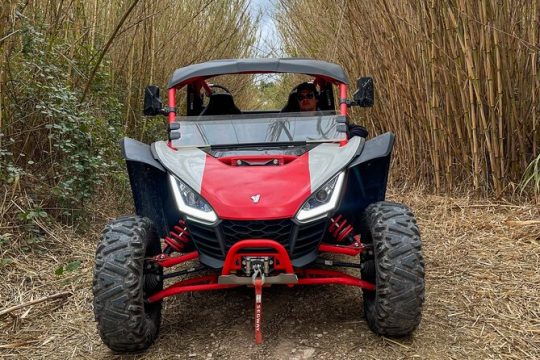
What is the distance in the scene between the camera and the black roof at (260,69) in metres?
3.22

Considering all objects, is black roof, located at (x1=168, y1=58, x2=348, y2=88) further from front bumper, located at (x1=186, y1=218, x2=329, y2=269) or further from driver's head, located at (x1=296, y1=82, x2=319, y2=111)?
front bumper, located at (x1=186, y1=218, x2=329, y2=269)

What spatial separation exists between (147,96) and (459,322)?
2.17 m

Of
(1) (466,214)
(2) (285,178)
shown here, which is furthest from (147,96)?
(1) (466,214)

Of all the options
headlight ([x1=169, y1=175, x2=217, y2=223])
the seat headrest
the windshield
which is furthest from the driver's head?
headlight ([x1=169, y1=175, x2=217, y2=223])

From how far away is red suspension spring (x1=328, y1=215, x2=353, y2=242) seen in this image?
2496 mm

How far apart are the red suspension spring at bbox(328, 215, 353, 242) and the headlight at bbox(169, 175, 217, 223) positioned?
0.61 metres

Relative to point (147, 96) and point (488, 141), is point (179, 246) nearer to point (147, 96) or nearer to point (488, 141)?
point (147, 96)

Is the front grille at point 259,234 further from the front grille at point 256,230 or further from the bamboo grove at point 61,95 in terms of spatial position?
the bamboo grove at point 61,95

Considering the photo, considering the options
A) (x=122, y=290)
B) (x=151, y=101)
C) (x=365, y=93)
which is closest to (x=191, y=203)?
(x=122, y=290)

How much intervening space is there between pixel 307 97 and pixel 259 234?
7.14 ft

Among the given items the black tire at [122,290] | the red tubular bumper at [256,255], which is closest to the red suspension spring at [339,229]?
the red tubular bumper at [256,255]

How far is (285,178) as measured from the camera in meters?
2.32

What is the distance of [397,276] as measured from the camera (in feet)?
7.00

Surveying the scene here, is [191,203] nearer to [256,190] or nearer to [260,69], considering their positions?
[256,190]
